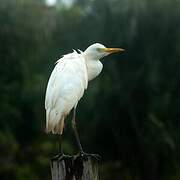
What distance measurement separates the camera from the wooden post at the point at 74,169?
11.6ft

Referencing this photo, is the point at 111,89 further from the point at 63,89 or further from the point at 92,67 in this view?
the point at 63,89

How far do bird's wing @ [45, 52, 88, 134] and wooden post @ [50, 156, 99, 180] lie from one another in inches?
25.1

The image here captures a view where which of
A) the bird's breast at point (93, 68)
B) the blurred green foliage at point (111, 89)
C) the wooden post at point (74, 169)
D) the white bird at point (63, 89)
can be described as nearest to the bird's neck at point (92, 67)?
the bird's breast at point (93, 68)

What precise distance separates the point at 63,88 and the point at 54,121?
23 centimetres

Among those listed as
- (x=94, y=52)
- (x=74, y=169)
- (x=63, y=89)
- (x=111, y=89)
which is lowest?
(x=111, y=89)

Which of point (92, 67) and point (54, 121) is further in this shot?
point (92, 67)

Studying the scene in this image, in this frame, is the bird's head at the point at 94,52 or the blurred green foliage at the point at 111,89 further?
the blurred green foliage at the point at 111,89

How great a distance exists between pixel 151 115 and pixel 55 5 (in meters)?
4.31

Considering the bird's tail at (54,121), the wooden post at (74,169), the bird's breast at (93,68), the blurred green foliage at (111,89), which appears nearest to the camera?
the wooden post at (74,169)

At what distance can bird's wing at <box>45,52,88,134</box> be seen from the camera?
423cm

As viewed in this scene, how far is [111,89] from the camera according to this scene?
50.1 feet

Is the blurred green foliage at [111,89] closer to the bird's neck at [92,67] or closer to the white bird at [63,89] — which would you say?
the bird's neck at [92,67]

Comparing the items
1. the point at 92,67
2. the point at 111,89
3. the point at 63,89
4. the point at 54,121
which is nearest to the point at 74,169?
the point at 54,121

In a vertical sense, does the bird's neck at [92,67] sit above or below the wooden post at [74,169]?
above
